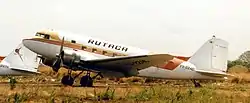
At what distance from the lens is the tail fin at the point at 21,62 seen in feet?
89.3

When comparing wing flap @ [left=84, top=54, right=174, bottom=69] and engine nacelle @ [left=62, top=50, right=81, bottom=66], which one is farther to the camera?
engine nacelle @ [left=62, top=50, right=81, bottom=66]

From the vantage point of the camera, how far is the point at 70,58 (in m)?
20.8

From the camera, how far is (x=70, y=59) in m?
20.8

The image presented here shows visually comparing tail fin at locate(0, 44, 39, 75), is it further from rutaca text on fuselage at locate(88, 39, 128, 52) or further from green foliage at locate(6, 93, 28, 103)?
green foliage at locate(6, 93, 28, 103)

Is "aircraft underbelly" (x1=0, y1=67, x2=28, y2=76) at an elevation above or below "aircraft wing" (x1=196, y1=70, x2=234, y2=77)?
below

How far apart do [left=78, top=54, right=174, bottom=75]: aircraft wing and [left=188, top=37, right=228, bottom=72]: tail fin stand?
5.31 meters

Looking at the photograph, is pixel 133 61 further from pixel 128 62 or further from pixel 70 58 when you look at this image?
pixel 70 58

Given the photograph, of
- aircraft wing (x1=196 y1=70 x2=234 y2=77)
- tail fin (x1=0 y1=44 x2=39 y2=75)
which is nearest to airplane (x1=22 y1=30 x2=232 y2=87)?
aircraft wing (x1=196 y1=70 x2=234 y2=77)

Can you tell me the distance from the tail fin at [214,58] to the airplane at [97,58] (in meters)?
1.32

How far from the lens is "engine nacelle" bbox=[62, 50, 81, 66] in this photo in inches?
819

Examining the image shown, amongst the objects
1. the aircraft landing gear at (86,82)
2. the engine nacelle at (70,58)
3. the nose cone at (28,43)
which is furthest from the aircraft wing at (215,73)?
the nose cone at (28,43)

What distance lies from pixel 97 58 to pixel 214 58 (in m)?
7.83

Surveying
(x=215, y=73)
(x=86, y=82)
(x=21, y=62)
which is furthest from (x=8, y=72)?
(x=215, y=73)

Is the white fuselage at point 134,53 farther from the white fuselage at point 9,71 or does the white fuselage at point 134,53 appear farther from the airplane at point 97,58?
the white fuselage at point 9,71
